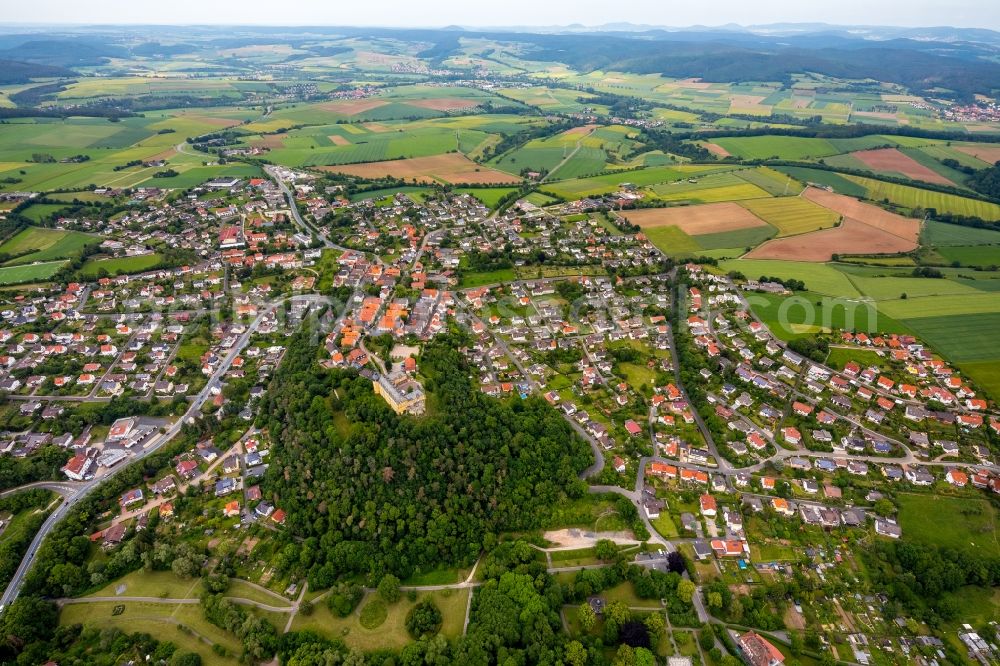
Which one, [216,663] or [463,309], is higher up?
[463,309]

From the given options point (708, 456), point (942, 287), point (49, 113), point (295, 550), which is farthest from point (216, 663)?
point (49, 113)

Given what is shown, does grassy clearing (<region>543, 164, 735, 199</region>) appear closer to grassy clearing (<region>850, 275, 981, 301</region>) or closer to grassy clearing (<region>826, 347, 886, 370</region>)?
grassy clearing (<region>850, 275, 981, 301</region>)

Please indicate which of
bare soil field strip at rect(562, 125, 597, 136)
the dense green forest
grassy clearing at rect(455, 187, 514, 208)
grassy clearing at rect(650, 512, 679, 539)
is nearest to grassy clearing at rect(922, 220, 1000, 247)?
grassy clearing at rect(455, 187, 514, 208)

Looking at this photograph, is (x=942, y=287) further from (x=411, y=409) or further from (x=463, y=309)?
(x=411, y=409)

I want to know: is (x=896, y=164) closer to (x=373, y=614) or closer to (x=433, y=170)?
(x=433, y=170)

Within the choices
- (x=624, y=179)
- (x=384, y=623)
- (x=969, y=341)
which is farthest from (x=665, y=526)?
(x=624, y=179)

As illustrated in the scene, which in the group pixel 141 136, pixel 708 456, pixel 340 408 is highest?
pixel 141 136

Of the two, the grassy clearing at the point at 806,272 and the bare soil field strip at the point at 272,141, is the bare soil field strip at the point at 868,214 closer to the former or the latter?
the grassy clearing at the point at 806,272
